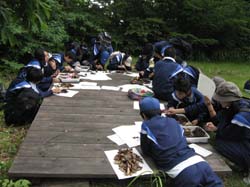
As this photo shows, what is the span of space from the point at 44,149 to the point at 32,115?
5.19ft

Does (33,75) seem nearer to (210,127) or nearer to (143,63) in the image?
(210,127)

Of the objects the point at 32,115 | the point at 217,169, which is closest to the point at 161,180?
the point at 217,169

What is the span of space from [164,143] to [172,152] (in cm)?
11

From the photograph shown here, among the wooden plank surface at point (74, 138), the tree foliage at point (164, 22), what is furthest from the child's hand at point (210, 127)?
the tree foliage at point (164, 22)

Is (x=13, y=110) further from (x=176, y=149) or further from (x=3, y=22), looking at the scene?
(x=176, y=149)

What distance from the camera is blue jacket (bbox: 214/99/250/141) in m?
3.66

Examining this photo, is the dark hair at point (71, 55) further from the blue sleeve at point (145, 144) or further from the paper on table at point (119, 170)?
the blue sleeve at point (145, 144)

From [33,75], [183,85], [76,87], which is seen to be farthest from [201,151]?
[76,87]

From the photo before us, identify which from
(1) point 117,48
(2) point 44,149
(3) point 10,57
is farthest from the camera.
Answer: (1) point 117,48

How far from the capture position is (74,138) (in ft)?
13.1

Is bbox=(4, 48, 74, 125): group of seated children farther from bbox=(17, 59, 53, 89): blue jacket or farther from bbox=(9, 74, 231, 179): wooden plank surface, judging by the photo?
bbox=(9, 74, 231, 179): wooden plank surface

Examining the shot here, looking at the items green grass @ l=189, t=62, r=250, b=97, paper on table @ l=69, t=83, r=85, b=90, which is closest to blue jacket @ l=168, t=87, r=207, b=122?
paper on table @ l=69, t=83, r=85, b=90

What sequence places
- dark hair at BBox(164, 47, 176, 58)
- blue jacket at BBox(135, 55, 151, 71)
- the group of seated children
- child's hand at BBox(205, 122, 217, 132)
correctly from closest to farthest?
child's hand at BBox(205, 122, 217, 132), the group of seated children, dark hair at BBox(164, 47, 176, 58), blue jacket at BBox(135, 55, 151, 71)

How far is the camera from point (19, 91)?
16.5 feet
